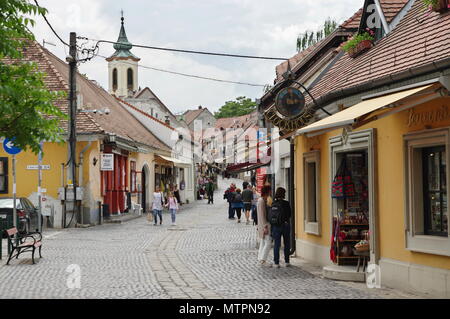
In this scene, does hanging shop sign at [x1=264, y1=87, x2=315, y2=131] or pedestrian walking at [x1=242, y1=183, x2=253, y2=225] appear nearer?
hanging shop sign at [x1=264, y1=87, x2=315, y2=131]

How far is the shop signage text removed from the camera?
10616 mm

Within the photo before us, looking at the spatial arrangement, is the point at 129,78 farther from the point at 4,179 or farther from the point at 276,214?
the point at 276,214

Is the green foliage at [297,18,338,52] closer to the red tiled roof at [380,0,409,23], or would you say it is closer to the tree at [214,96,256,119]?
the red tiled roof at [380,0,409,23]

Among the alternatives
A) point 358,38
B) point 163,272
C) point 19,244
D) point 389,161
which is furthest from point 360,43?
point 19,244

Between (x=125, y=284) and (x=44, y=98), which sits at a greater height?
(x=44, y=98)

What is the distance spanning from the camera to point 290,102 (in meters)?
16.0

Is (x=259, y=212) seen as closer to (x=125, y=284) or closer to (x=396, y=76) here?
(x=125, y=284)

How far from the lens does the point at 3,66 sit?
1198 cm

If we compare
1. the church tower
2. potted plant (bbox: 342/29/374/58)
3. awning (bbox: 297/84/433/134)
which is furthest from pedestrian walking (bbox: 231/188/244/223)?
the church tower

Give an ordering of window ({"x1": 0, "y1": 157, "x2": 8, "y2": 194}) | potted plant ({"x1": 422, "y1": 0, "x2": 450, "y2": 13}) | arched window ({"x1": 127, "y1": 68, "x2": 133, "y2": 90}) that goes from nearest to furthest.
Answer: potted plant ({"x1": 422, "y1": 0, "x2": 450, "y2": 13}), window ({"x1": 0, "y1": 157, "x2": 8, "y2": 194}), arched window ({"x1": 127, "y1": 68, "x2": 133, "y2": 90})

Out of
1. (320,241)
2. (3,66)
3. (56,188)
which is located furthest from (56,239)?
(3,66)

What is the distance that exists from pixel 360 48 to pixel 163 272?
6.49 m

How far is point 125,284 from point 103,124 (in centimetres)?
2297

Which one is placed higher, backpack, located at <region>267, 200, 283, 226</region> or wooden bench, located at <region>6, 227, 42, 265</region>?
backpack, located at <region>267, 200, 283, 226</region>
